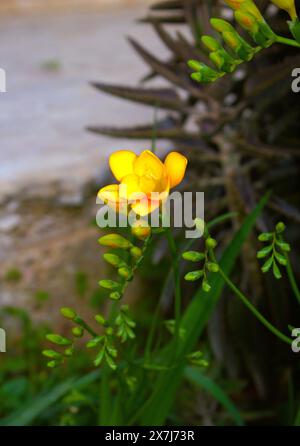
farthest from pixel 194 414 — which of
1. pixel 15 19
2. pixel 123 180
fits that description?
pixel 15 19

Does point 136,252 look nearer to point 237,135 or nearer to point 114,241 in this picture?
point 114,241

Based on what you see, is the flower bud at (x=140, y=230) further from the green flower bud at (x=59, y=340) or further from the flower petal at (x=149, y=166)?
the green flower bud at (x=59, y=340)

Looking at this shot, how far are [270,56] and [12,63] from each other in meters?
1.60

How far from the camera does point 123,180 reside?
29.3 inches

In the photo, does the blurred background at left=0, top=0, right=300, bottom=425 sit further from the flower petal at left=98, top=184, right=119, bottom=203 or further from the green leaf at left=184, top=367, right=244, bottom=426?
the flower petal at left=98, top=184, right=119, bottom=203

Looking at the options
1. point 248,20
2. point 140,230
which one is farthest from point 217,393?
point 248,20

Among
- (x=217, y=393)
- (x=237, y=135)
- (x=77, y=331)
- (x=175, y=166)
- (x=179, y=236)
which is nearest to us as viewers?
(x=175, y=166)

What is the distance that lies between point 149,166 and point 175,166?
39 millimetres

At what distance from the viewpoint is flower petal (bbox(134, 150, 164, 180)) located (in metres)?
0.74

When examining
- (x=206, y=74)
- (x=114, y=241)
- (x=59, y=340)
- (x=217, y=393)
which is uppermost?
(x=206, y=74)

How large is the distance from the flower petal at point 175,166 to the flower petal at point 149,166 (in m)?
0.02

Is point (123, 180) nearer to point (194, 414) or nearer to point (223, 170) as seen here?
point (223, 170)

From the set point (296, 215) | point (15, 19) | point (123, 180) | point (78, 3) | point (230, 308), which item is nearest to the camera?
point (123, 180)

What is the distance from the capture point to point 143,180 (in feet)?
2.42
